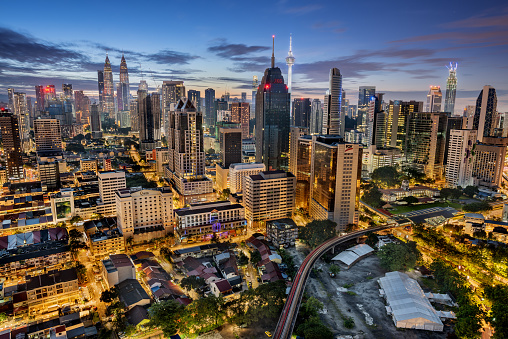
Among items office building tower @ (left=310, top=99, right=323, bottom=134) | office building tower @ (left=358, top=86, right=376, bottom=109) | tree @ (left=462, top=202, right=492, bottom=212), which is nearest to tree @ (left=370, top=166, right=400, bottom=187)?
tree @ (left=462, top=202, right=492, bottom=212)

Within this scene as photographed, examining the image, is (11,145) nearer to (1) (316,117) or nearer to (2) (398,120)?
Result: (1) (316,117)

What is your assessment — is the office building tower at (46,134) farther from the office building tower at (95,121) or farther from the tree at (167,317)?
the tree at (167,317)

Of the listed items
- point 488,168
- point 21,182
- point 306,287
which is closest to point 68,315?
point 306,287

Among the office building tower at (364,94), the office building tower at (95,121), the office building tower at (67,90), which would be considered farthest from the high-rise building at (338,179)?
the office building tower at (67,90)

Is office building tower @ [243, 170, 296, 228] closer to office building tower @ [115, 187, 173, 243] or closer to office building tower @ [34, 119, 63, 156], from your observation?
office building tower @ [115, 187, 173, 243]

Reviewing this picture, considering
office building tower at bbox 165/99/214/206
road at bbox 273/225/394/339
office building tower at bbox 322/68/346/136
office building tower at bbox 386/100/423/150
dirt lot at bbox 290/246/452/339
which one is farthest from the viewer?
office building tower at bbox 322/68/346/136

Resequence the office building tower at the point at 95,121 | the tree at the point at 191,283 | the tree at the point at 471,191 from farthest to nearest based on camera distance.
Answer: the office building tower at the point at 95,121 < the tree at the point at 471,191 < the tree at the point at 191,283

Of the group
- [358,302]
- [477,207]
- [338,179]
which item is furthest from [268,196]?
[477,207]
